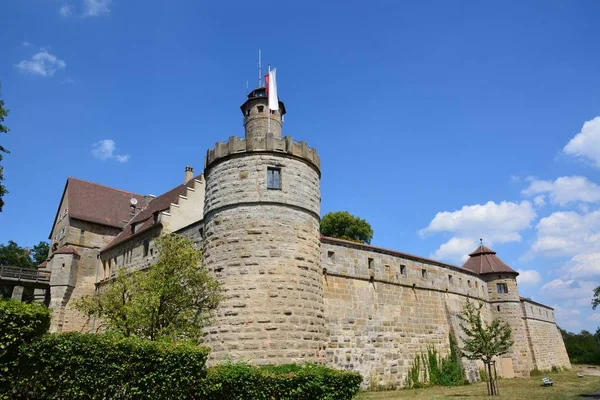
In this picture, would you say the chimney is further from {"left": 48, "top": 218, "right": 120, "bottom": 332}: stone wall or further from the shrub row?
the shrub row

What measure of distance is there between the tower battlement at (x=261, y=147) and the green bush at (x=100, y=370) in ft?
27.4

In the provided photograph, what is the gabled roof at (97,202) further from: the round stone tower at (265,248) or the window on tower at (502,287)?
the window on tower at (502,287)

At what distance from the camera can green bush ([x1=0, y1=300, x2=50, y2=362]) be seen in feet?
33.7

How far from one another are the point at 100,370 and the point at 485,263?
31964 mm

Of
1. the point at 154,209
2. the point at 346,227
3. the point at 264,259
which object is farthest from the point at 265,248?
the point at 346,227

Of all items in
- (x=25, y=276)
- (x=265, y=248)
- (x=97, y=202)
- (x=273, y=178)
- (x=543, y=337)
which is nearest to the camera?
(x=265, y=248)

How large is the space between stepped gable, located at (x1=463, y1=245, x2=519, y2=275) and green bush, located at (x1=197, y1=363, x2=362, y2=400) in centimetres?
2604

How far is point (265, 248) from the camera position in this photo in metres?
15.8

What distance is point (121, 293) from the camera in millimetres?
17344

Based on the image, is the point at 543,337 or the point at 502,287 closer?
the point at 502,287

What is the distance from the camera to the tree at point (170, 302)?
15.2m

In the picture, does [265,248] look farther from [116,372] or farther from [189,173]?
[189,173]

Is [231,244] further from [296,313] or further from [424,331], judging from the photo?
[424,331]

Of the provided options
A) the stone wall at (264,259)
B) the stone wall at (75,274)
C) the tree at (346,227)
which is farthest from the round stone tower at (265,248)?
the tree at (346,227)
